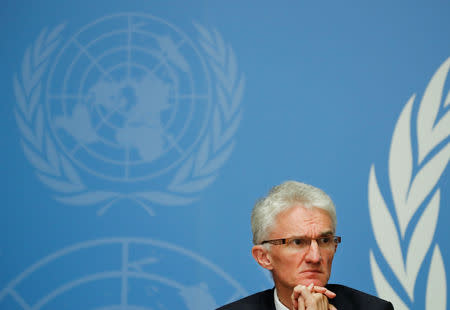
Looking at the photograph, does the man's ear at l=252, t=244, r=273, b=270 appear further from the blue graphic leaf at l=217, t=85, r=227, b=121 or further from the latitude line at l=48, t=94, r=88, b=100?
the latitude line at l=48, t=94, r=88, b=100

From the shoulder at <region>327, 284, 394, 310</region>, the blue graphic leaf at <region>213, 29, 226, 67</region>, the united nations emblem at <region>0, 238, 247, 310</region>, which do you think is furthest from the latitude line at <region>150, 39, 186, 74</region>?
the shoulder at <region>327, 284, 394, 310</region>

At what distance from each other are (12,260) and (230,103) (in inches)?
51.9

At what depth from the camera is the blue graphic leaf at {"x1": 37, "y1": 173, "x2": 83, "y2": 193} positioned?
2559 mm

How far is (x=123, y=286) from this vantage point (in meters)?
2.50

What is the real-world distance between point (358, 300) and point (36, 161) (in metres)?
1.66

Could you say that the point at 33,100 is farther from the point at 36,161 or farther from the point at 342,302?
the point at 342,302

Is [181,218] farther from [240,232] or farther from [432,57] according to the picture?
[432,57]

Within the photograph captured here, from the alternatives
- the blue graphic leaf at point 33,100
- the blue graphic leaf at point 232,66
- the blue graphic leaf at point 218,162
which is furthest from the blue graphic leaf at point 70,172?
the blue graphic leaf at point 232,66

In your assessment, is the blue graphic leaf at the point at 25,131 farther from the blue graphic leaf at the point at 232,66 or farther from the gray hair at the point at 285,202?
the gray hair at the point at 285,202

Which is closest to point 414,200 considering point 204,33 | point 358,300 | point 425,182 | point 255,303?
point 425,182

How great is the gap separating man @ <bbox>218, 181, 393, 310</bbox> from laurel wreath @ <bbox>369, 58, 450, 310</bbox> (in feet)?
2.04

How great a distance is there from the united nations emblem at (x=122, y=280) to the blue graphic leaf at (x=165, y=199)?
0.63 feet

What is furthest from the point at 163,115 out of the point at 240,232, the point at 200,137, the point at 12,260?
the point at 12,260

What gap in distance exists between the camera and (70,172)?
2.56 m
